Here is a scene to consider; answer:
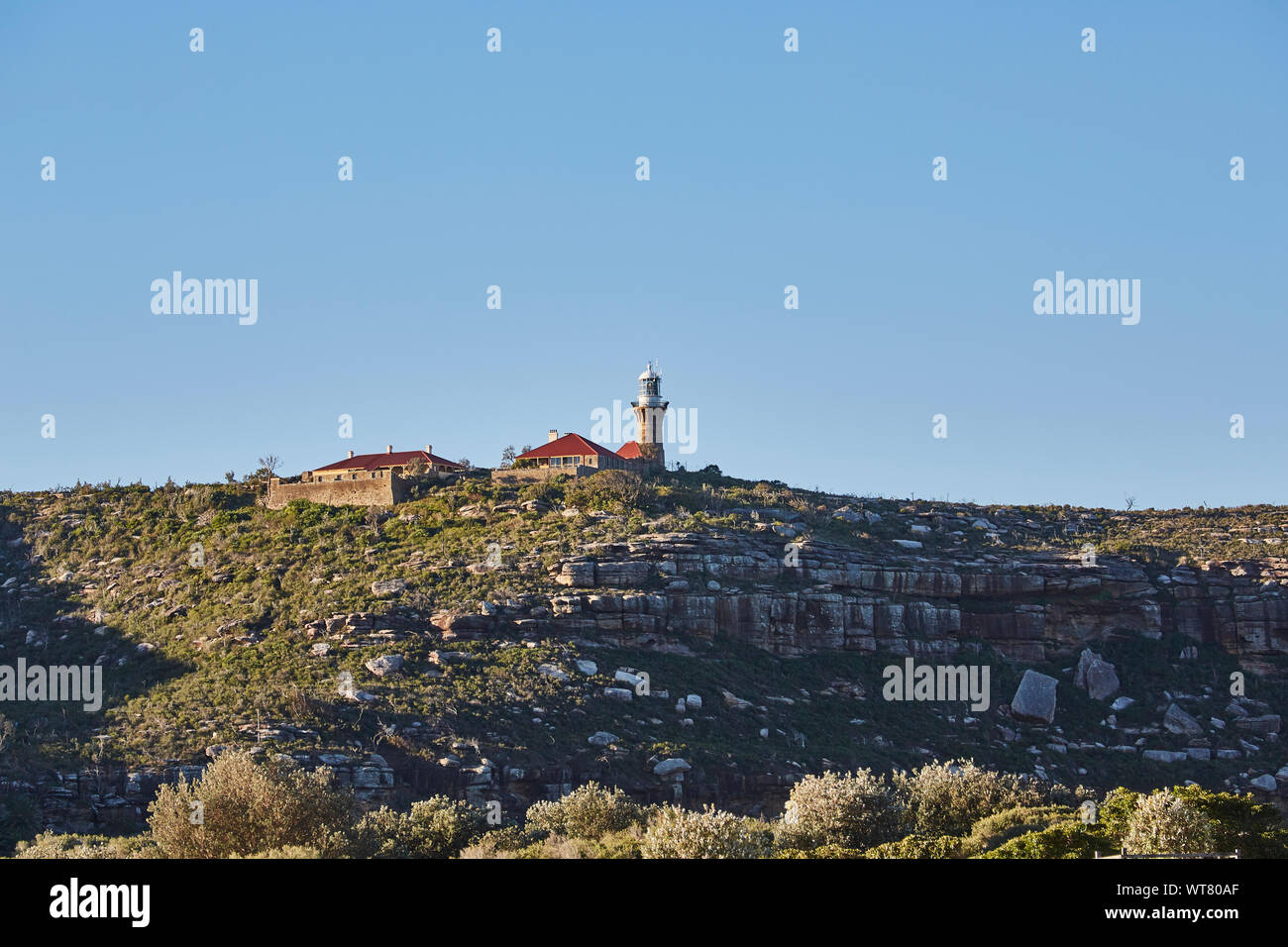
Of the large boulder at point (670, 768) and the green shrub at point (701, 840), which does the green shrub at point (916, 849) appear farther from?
the large boulder at point (670, 768)

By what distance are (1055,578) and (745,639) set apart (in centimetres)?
1665

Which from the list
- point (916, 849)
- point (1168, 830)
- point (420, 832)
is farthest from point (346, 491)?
point (1168, 830)

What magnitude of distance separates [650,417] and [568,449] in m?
5.07

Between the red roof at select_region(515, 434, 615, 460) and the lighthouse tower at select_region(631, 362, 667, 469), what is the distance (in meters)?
3.15

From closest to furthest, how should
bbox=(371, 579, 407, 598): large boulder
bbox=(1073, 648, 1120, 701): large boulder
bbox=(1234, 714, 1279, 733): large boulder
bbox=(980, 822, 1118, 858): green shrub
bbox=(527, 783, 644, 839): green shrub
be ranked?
bbox=(980, 822, 1118, 858): green shrub
bbox=(527, 783, 644, 839): green shrub
bbox=(1234, 714, 1279, 733): large boulder
bbox=(371, 579, 407, 598): large boulder
bbox=(1073, 648, 1120, 701): large boulder

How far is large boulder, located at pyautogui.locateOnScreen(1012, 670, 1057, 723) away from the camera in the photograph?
2234 inches

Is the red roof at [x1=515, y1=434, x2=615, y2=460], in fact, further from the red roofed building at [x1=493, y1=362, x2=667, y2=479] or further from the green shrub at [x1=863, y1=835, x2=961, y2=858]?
the green shrub at [x1=863, y1=835, x2=961, y2=858]

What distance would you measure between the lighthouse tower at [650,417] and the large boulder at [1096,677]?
26138mm

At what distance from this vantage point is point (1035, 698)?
189 ft

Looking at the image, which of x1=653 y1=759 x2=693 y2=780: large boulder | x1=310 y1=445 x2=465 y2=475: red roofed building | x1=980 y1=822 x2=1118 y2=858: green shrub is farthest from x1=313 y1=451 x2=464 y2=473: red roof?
x1=980 y1=822 x2=1118 y2=858: green shrub

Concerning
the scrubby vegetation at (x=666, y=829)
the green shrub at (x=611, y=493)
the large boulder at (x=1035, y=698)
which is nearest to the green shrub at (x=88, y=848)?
the scrubby vegetation at (x=666, y=829)
